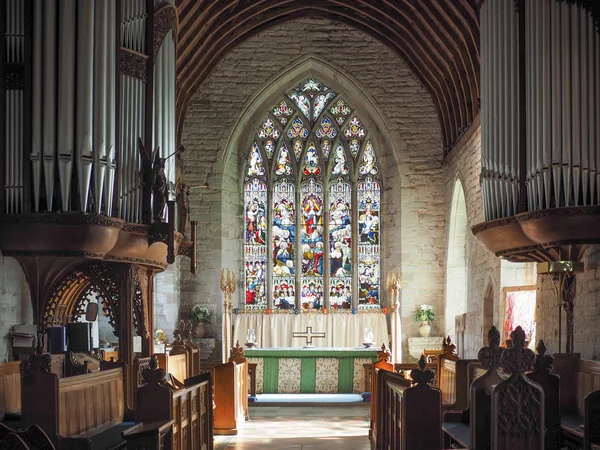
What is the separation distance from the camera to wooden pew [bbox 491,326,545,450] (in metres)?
4.53

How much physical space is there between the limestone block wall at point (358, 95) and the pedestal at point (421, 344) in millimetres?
855

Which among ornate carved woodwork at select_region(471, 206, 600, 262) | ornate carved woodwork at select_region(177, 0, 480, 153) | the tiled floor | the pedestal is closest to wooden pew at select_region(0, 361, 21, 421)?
the tiled floor

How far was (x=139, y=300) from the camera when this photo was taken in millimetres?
10078

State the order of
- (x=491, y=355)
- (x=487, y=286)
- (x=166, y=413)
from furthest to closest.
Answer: (x=487, y=286), (x=166, y=413), (x=491, y=355)

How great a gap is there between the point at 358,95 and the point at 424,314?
13.5ft

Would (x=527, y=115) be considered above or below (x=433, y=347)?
above

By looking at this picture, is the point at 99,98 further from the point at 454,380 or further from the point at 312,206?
the point at 312,206

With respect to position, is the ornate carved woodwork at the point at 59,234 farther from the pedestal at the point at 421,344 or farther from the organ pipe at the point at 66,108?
the pedestal at the point at 421,344

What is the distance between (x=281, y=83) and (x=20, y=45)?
982 cm

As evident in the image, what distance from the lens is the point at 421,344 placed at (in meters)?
16.8

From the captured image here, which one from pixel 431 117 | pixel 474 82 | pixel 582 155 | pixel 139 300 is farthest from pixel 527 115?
pixel 431 117

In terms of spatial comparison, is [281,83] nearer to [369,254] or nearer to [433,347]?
[369,254]

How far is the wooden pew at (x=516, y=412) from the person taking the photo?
4.53 m

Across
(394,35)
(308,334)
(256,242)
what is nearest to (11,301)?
(308,334)
